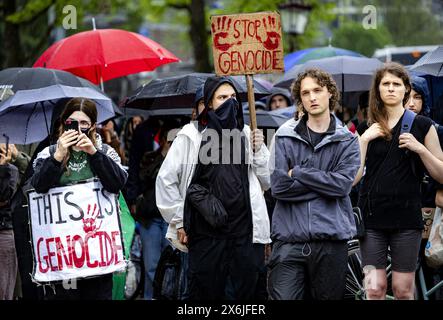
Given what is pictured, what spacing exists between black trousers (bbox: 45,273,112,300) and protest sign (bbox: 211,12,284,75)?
6.05 ft

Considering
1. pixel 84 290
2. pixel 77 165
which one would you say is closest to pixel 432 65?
pixel 77 165

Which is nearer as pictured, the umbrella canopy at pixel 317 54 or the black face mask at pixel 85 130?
the black face mask at pixel 85 130

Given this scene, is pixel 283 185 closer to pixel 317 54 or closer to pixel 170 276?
pixel 170 276

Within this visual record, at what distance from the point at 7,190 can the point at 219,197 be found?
7.15ft

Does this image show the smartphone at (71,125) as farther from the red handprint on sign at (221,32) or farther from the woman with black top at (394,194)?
the woman with black top at (394,194)

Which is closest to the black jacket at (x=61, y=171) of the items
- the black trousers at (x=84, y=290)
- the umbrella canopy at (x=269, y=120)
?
the black trousers at (x=84, y=290)

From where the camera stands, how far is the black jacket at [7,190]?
852 cm

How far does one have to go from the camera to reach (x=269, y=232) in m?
7.29

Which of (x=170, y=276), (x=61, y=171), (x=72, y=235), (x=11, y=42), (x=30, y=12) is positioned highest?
(x=30, y=12)

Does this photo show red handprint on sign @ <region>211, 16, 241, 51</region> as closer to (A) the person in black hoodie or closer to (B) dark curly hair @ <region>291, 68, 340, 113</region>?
(A) the person in black hoodie

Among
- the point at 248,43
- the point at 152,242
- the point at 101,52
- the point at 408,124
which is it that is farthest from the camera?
the point at 101,52

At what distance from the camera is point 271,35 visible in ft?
26.3

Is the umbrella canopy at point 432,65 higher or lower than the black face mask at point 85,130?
higher

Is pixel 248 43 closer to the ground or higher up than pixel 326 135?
higher up
